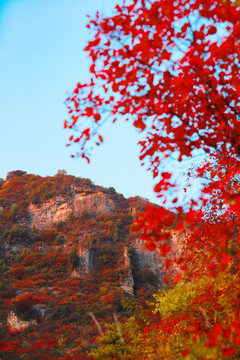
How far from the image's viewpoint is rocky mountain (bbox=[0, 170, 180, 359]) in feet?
55.7

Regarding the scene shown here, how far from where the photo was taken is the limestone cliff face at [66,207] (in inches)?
1345

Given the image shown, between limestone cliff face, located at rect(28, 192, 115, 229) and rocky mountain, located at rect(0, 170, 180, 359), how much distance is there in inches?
5.3

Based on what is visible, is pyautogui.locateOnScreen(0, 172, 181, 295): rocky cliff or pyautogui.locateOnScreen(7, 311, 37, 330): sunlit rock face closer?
pyautogui.locateOnScreen(7, 311, 37, 330): sunlit rock face

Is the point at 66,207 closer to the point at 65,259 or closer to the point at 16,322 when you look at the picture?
the point at 65,259

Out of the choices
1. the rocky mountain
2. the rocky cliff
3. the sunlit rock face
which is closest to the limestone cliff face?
the rocky cliff

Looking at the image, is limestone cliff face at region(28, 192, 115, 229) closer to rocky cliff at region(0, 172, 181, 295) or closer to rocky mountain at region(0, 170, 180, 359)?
rocky cliff at region(0, 172, 181, 295)

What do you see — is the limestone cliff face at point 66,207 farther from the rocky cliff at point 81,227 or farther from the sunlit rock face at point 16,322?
the sunlit rock face at point 16,322

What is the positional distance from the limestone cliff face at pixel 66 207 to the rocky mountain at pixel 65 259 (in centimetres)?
13

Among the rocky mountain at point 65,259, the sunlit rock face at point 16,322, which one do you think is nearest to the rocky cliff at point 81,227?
the rocky mountain at point 65,259

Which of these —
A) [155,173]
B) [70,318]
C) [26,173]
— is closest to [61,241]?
[70,318]

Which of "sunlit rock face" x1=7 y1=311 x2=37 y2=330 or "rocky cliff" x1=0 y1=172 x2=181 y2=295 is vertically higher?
"rocky cliff" x1=0 y1=172 x2=181 y2=295

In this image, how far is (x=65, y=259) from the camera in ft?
86.1

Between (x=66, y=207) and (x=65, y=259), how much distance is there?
10306 mm

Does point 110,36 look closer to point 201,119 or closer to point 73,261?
point 201,119
